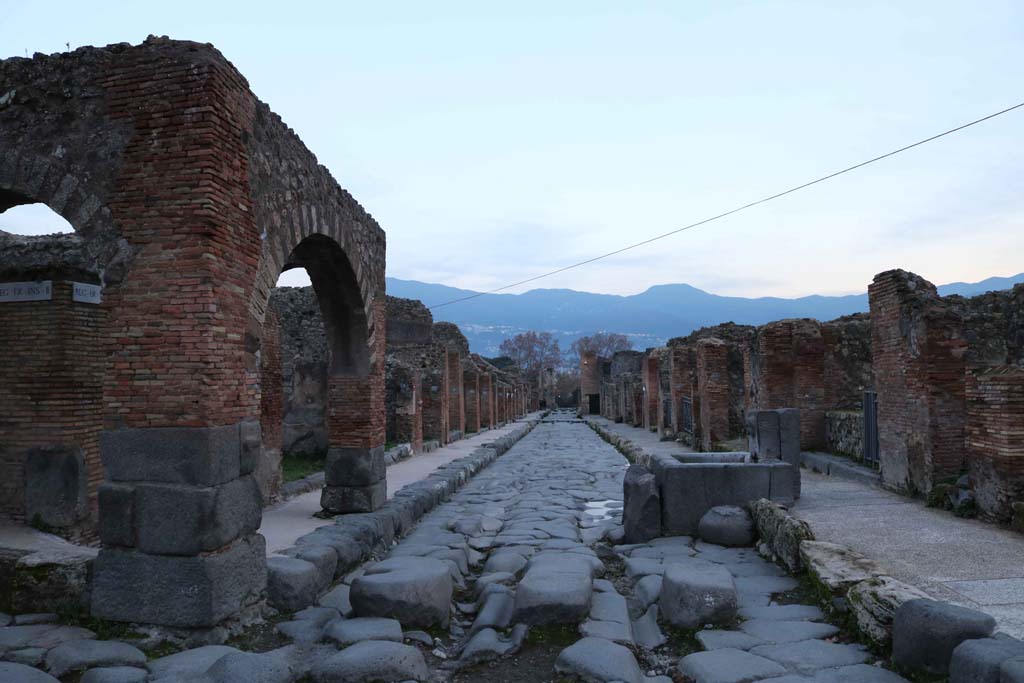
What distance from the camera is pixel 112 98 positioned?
5164 mm

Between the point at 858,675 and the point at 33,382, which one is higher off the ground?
the point at 33,382

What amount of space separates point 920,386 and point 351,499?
7.03m

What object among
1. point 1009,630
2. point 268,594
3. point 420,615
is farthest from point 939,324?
point 268,594

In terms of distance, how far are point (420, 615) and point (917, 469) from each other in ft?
21.1

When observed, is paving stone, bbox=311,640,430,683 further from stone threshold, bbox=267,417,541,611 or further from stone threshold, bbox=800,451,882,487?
stone threshold, bbox=800,451,882,487

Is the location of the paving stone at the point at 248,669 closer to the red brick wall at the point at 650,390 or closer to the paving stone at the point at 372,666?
the paving stone at the point at 372,666

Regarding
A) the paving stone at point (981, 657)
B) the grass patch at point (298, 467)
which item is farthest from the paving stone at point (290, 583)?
the grass patch at point (298, 467)

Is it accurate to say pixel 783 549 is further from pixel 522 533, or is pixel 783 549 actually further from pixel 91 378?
pixel 91 378

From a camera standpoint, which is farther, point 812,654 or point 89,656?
point 812,654

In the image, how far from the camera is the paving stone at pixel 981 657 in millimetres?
3143

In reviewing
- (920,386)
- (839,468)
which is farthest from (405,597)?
(839,468)

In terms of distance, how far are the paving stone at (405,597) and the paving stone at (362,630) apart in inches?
4.7

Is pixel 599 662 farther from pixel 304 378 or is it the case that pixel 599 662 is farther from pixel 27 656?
pixel 304 378

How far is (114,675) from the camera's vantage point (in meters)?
3.88
